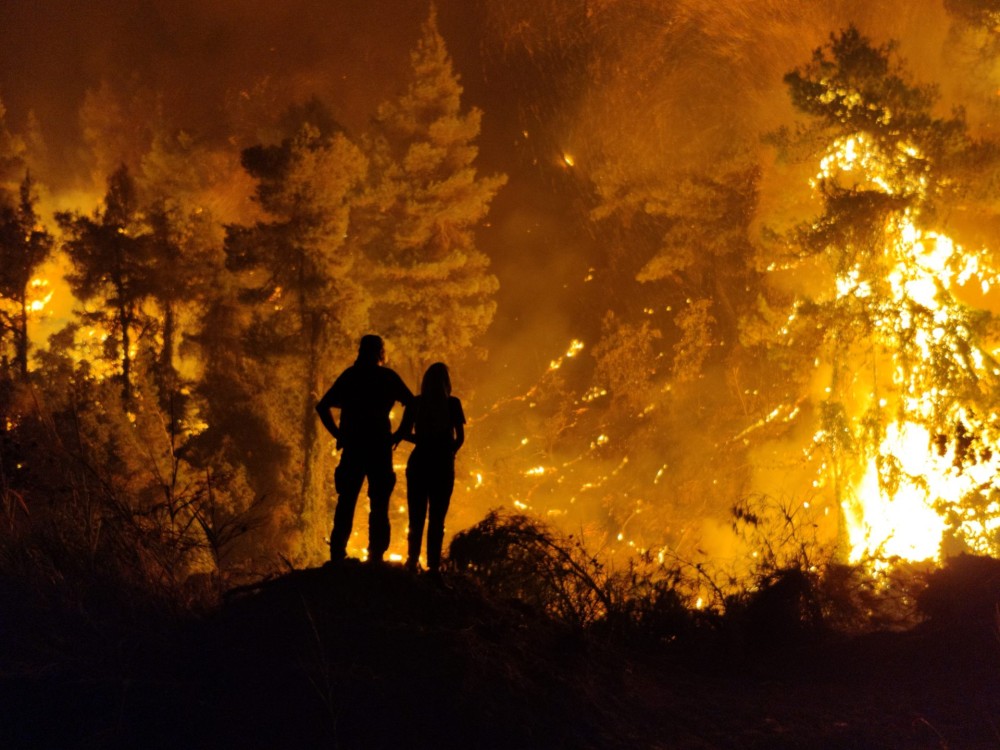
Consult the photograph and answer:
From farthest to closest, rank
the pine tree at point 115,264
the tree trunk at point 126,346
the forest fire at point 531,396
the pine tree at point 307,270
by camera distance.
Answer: the tree trunk at point 126,346
the pine tree at point 115,264
the pine tree at point 307,270
the forest fire at point 531,396

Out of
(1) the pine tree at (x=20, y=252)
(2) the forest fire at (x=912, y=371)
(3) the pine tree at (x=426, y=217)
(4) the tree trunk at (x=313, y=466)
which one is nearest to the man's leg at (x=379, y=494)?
(2) the forest fire at (x=912, y=371)

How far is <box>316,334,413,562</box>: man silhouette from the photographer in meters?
7.33

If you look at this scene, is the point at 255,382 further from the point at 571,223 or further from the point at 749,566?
the point at 749,566

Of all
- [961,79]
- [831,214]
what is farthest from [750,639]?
[961,79]

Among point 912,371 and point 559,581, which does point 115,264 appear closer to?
point 912,371

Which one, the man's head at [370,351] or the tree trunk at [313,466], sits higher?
the tree trunk at [313,466]

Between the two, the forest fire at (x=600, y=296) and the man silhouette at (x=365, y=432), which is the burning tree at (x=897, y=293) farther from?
the man silhouette at (x=365, y=432)

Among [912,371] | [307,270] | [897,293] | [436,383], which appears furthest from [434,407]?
[307,270]

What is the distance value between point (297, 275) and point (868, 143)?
19137mm

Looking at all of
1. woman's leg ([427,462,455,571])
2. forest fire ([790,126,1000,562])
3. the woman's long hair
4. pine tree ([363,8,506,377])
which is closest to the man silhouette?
the woman's long hair

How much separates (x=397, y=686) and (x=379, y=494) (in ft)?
7.89

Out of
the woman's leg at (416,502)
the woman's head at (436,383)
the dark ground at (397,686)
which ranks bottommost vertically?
the dark ground at (397,686)

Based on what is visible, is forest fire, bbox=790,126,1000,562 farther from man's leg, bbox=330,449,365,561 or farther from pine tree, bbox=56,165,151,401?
pine tree, bbox=56,165,151,401

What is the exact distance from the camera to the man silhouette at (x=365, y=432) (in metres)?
7.33
